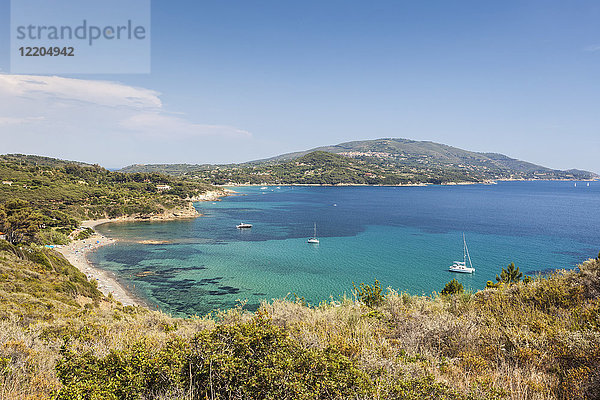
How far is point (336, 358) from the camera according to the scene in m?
5.20

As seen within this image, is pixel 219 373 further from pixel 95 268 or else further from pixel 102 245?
pixel 102 245

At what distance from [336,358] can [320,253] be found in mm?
40598

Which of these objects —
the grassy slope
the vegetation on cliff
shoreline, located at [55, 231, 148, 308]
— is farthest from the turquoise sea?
the grassy slope

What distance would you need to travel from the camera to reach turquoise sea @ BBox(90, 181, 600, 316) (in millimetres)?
31250

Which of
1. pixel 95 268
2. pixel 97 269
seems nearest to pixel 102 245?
pixel 95 268

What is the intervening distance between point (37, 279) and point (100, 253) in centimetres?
2461

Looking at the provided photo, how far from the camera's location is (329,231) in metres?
61.8

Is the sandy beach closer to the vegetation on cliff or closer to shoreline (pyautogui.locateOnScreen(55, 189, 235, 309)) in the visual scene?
shoreline (pyautogui.locateOnScreen(55, 189, 235, 309))

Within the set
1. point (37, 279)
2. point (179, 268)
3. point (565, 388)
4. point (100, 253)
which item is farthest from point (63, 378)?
point (100, 253)

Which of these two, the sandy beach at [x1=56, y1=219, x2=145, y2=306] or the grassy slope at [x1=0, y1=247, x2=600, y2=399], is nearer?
the grassy slope at [x1=0, y1=247, x2=600, y2=399]

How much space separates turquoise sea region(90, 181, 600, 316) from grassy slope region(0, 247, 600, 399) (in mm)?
20261

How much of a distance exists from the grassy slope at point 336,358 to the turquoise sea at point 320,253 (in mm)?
20261

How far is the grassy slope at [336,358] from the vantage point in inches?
181

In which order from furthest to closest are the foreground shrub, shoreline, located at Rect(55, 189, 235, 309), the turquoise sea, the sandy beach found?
the turquoise sea
shoreline, located at Rect(55, 189, 235, 309)
the sandy beach
the foreground shrub
